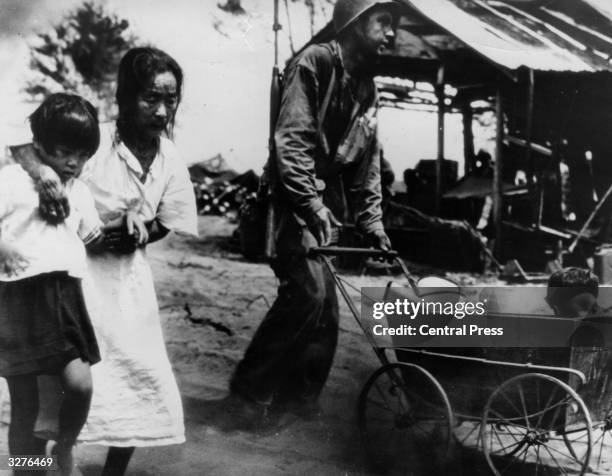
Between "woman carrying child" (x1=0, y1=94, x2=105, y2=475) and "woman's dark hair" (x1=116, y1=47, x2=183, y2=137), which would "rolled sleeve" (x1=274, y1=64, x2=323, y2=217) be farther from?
"woman carrying child" (x1=0, y1=94, x2=105, y2=475)

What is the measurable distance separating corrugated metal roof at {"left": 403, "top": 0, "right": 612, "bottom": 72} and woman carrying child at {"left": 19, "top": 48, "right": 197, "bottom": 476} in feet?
9.48

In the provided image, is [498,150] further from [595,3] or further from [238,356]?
[238,356]

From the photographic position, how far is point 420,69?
28.1ft

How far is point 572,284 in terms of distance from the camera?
2785 millimetres

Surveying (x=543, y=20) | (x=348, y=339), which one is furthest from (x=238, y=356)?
(x=543, y=20)

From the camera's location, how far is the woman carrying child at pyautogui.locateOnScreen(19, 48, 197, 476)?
2412 mm

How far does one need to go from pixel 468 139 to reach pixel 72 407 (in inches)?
320

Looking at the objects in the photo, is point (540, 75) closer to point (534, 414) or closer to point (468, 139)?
point (468, 139)

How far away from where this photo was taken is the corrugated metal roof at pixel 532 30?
17.5 ft

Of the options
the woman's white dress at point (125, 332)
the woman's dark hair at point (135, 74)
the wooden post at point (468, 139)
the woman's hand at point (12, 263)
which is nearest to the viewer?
the woman's hand at point (12, 263)

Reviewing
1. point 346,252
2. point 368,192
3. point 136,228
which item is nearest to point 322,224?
point 346,252

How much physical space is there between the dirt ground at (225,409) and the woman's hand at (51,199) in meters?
1.10

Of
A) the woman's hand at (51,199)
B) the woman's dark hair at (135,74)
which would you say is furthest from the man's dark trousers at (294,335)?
the woman's hand at (51,199)

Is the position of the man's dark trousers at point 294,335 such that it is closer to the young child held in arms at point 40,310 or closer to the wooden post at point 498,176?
the young child held in arms at point 40,310
